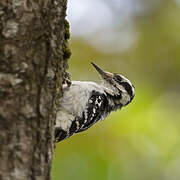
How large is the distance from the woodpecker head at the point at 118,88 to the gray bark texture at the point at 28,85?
273cm

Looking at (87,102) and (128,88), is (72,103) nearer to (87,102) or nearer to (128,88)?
(87,102)

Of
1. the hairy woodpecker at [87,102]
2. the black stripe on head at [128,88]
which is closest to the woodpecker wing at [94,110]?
the hairy woodpecker at [87,102]

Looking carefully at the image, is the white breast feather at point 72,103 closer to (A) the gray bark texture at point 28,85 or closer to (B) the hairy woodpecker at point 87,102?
(B) the hairy woodpecker at point 87,102

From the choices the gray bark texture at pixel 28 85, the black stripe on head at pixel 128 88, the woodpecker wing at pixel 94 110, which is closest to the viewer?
the gray bark texture at pixel 28 85

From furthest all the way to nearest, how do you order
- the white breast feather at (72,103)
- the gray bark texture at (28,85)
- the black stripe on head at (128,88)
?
the black stripe on head at (128,88), the white breast feather at (72,103), the gray bark texture at (28,85)

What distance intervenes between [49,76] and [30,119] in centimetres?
37

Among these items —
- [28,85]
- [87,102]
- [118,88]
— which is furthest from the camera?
[118,88]

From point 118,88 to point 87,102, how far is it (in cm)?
96

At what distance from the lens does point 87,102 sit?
5.33 metres

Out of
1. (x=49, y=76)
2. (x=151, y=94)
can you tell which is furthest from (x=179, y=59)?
(x=49, y=76)

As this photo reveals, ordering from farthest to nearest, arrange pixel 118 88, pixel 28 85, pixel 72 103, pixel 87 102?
pixel 118 88
pixel 87 102
pixel 72 103
pixel 28 85

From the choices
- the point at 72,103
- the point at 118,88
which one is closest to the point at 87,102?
the point at 72,103

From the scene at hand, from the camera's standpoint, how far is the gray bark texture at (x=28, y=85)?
2.93 meters

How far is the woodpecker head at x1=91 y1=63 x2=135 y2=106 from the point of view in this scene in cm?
605
